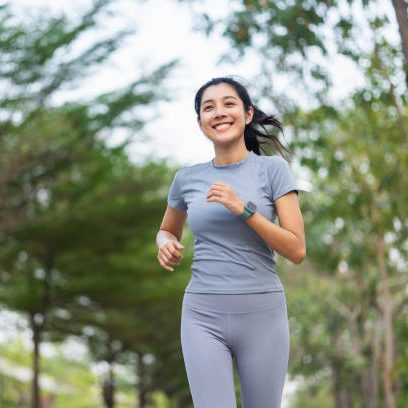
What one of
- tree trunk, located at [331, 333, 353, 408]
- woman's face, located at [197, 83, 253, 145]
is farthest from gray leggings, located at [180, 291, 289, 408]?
tree trunk, located at [331, 333, 353, 408]

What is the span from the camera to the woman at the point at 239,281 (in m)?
2.89

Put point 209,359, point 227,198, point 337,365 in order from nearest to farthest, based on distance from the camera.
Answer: point 227,198 < point 209,359 < point 337,365

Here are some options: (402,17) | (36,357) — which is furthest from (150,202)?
(402,17)

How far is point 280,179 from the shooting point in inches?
117

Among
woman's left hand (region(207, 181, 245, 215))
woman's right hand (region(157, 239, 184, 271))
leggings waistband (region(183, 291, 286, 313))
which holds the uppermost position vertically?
woman's left hand (region(207, 181, 245, 215))

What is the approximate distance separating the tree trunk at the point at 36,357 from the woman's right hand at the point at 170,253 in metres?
19.8

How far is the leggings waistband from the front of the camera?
290 centimetres

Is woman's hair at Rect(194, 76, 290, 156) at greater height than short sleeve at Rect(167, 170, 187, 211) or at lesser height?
greater

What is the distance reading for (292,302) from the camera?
29938 millimetres

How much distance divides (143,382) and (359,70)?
25.1 m

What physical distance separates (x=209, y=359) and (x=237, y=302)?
209mm

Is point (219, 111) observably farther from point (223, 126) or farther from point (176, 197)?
point (176, 197)

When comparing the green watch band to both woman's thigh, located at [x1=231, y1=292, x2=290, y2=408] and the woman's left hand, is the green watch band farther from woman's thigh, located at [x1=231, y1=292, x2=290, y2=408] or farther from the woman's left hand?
woman's thigh, located at [x1=231, y1=292, x2=290, y2=408]

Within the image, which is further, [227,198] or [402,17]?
[402,17]
